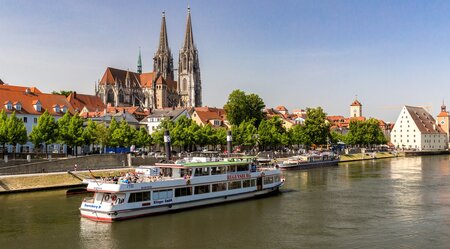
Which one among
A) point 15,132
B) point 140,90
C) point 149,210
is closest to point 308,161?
point 15,132

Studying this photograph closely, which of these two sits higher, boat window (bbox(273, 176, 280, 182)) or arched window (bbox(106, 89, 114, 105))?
arched window (bbox(106, 89, 114, 105))

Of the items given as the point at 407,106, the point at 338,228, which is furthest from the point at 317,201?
the point at 407,106

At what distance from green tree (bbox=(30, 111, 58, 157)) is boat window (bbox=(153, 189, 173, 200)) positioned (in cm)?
3184

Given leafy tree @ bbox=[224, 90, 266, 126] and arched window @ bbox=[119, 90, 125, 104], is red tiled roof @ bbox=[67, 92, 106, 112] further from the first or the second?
arched window @ bbox=[119, 90, 125, 104]

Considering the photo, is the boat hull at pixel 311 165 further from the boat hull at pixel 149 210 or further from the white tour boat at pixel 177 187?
the boat hull at pixel 149 210

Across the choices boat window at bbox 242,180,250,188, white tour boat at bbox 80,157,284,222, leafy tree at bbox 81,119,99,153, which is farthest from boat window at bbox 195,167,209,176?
leafy tree at bbox 81,119,99,153

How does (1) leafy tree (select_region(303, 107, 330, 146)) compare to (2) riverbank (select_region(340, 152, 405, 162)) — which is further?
(1) leafy tree (select_region(303, 107, 330, 146))

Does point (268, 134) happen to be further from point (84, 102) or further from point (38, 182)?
point (38, 182)

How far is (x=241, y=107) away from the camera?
128m

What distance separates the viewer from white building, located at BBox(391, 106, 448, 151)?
6949 inches

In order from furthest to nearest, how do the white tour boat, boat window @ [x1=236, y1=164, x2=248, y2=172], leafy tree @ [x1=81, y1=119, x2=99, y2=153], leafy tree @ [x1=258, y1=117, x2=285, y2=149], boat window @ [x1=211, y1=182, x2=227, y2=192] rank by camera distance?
leafy tree @ [x1=258, y1=117, x2=285, y2=149] → leafy tree @ [x1=81, y1=119, x2=99, y2=153] → boat window @ [x1=236, y1=164, x2=248, y2=172] → boat window @ [x1=211, y1=182, x2=227, y2=192] → the white tour boat

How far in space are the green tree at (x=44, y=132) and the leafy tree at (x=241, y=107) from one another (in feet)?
212

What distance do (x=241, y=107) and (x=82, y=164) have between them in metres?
69.9

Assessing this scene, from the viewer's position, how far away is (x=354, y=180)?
69.9 metres
